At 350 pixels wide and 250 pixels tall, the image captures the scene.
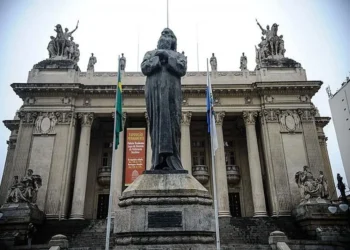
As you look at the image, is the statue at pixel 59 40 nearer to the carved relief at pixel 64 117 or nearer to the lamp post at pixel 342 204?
the carved relief at pixel 64 117

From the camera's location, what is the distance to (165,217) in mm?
5930

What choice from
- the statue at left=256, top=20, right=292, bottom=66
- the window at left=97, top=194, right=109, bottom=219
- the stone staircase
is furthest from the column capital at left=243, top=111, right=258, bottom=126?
the window at left=97, top=194, right=109, bottom=219

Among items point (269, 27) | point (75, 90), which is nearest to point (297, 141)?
point (269, 27)

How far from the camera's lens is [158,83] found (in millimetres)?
7434

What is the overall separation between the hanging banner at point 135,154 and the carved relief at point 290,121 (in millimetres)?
13022

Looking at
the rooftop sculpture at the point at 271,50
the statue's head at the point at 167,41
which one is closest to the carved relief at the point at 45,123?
the rooftop sculpture at the point at 271,50

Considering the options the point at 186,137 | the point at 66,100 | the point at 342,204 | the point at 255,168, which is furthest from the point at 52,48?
the point at 342,204

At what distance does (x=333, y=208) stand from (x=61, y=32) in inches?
1165

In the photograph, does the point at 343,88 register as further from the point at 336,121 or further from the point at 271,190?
the point at 271,190

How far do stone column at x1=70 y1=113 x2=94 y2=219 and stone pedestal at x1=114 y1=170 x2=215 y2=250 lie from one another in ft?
66.6

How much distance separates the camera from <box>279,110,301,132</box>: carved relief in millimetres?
27562

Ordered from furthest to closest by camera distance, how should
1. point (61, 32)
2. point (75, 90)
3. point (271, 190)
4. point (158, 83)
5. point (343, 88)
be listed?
1. point (343, 88)
2. point (61, 32)
3. point (75, 90)
4. point (271, 190)
5. point (158, 83)

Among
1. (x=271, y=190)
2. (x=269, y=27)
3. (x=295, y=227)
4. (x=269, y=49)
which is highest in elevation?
(x=269, y=27)

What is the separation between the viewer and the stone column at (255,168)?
2502 centimetres
